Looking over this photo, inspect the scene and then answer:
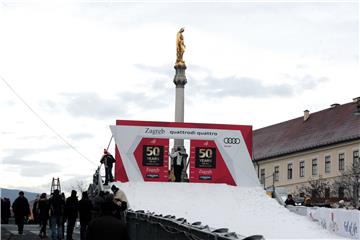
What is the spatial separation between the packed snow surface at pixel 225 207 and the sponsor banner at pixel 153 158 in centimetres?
Answer: 206

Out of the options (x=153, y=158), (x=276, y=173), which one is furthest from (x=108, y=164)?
(x=276, y=173)

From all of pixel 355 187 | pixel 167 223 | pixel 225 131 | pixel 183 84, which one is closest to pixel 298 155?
pixel 355 187

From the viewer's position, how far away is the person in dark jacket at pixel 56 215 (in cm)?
2238

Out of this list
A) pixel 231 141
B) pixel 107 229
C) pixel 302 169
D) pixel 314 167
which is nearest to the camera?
pixel 107 229

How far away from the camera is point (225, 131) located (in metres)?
38.1

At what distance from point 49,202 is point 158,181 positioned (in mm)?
13452

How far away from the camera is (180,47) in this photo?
191 ft

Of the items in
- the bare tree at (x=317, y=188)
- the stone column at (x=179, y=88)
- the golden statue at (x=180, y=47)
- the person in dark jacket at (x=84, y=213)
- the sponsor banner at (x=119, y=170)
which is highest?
→ the golden statue at (x=180, y=47)

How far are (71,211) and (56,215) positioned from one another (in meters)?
0.45

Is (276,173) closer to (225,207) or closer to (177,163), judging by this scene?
(177,163)

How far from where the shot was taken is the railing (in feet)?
28.7

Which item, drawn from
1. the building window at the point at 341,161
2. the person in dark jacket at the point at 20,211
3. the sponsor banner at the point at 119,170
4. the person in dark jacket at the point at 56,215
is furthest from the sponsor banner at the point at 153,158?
the building window at the point at 341,161

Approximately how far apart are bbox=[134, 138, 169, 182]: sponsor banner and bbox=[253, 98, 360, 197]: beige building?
1545 inches

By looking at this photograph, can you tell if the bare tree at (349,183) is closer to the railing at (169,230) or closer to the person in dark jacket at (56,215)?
the person in dark jacket at (56,215)
